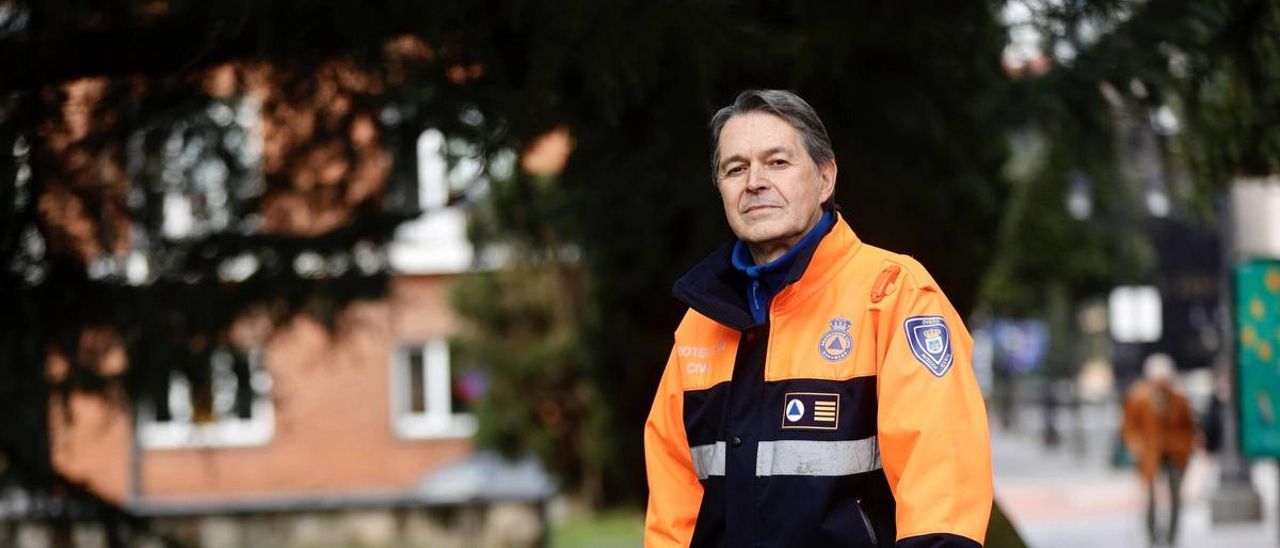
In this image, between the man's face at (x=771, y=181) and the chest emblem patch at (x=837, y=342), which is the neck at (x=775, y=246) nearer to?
the man's face at (x=771, y=181)

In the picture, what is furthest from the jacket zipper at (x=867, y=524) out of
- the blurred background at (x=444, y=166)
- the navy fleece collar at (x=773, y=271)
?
the blurred background at (x=444, y=166)

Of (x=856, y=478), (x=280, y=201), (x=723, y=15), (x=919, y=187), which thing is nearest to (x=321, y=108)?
(x=280, y=201)

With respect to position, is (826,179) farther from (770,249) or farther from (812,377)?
(812,377)

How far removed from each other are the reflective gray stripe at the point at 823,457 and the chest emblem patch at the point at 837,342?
0.47 ft

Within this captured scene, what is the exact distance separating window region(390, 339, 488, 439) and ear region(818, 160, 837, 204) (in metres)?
25.3

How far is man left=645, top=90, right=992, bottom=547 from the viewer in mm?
2803

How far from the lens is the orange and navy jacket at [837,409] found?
2793 mm

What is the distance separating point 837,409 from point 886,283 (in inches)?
8.9

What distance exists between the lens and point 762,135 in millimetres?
3025

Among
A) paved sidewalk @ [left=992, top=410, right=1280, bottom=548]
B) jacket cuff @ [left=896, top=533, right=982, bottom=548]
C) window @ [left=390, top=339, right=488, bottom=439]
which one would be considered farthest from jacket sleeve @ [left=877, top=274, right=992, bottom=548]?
window @ [left=390, top=339, right=488, bottom=439]

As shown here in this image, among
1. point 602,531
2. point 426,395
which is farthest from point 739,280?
point 426,395

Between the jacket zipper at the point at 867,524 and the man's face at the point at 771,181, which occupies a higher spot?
the man's face at the point at 771,181

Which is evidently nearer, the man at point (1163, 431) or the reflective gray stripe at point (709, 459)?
the reflective gray stripe at point (709, 459)

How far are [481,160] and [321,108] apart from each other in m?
1.65
